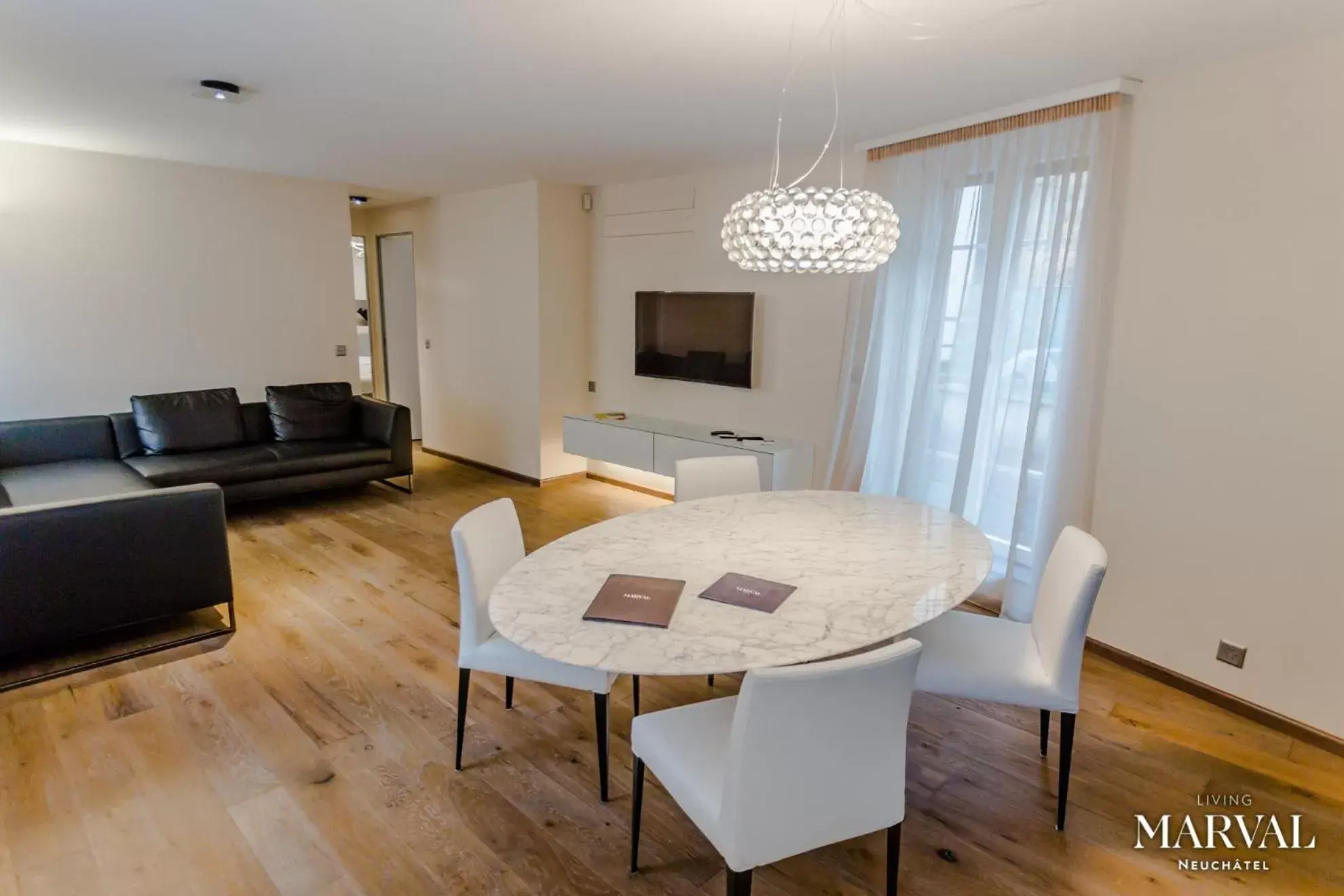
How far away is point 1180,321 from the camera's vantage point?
279cm

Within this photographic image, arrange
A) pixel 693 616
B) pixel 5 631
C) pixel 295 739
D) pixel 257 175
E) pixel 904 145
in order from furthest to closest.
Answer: pixel 257 175 → pixel 904 145 → pixel 5 631 → pixel 295 739 → pixel 693 616

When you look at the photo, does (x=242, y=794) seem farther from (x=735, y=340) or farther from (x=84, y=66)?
(x=735, y=340)

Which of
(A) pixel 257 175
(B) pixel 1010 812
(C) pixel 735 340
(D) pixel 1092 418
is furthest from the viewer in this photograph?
(A) pixel 257 175

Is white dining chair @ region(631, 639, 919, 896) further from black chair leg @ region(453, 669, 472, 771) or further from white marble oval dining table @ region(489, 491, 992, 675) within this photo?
black chair leg @ region(453, 669, 472, 771)

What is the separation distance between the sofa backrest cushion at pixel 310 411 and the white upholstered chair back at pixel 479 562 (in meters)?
3.51

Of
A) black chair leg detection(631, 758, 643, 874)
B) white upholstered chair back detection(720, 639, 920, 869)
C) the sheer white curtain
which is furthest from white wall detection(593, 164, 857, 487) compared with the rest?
white upholstered chair back detection(720, 639, 920, 869)

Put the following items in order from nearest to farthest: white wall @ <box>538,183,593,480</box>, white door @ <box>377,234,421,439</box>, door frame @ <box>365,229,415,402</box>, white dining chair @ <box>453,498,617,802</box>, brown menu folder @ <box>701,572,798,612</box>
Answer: brown menu folder @ <box>701,572,798,612</box>
white dining chair @ <box>453,498,617,802</box>
white wall @ <box>538,183,593,480</box>
white door @ <box>377,234,421,439</box>
door frame @ <box>365,229,415,402</box>

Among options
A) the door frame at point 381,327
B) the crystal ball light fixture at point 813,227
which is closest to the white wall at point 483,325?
the door frame at point 381,327

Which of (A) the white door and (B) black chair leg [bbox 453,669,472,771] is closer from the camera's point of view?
(B) black chair leg [bbox 453,669,472,771]

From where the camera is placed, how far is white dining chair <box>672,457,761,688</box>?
3123 mm

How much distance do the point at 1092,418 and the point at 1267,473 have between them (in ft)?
2.12

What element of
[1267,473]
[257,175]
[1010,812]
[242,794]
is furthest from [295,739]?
[257,175]

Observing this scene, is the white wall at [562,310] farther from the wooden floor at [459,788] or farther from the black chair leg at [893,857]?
the black chair leg at [893,857]

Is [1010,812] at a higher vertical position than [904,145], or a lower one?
lower
